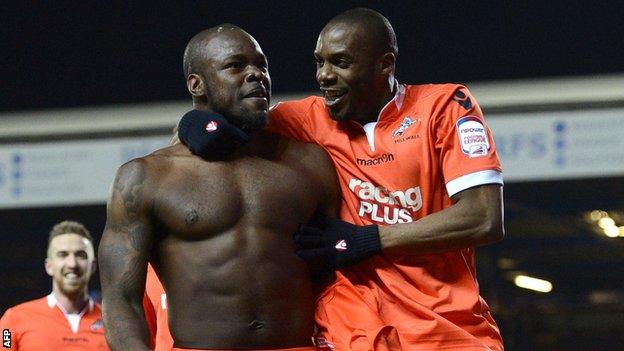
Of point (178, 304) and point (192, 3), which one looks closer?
point (178, 304)

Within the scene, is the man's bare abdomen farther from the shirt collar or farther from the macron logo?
the shirt collar

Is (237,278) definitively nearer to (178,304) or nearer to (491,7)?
(178,304)

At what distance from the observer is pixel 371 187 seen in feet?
10.0

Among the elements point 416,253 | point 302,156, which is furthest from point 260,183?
point 416,253

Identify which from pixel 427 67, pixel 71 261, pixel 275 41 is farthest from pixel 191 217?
pixel 275 41

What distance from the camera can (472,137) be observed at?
3.01 meters

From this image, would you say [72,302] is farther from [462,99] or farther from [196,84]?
[462,99]

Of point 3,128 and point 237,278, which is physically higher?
point 3,128

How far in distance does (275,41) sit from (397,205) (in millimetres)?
4440

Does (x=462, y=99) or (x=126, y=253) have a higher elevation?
(x=462, y=99)

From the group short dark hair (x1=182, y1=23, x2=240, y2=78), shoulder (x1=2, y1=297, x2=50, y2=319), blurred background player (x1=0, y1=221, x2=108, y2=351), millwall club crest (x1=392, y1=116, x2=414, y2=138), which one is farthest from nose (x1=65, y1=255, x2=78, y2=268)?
millwall club crest (x1=392, y1=116, x2=414, y2=138)

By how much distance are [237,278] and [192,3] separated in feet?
15.6

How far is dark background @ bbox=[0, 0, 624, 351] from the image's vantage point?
707 cm

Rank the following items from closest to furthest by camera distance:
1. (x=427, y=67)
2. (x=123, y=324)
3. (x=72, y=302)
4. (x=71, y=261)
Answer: (x=123, y=324), (x=71, y=261), (x=72, y=302), (x=427, y=67)
